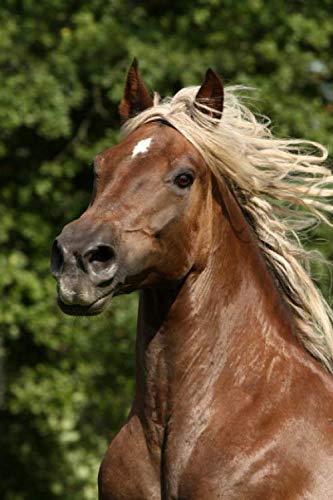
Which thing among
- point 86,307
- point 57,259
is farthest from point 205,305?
point 57,259

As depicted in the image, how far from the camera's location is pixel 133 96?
4.56 meters

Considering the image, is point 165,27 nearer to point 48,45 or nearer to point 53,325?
point 48,45

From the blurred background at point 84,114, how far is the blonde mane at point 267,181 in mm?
5223

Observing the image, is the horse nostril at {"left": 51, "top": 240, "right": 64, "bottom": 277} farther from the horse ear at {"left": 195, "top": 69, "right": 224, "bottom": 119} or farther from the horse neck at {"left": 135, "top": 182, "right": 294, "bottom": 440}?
the horse ear at {"left": 195, "top": 69, "right": 224, "bottom": 119}

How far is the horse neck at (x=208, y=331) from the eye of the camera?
4062mm

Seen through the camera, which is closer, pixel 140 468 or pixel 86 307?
pixel 86 307

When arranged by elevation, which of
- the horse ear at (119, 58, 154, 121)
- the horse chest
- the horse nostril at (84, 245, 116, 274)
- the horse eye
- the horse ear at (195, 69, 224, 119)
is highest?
the horse ear at (195, 69, 224, 119)

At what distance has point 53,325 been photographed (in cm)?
1045

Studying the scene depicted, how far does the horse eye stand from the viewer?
3.99 metres

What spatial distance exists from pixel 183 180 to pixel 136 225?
0.91 feet

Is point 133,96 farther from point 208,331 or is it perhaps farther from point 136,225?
point 208,331

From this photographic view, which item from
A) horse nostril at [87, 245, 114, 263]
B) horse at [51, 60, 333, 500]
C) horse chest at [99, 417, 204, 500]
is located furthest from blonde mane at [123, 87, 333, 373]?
horse chest at [99, 417, 204, 500]

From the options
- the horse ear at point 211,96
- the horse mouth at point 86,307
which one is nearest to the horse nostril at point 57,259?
the horse mouth at point 86,307

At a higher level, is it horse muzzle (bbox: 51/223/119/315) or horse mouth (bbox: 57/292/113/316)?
horse muzzle (bbox: 51/223/119/315)
